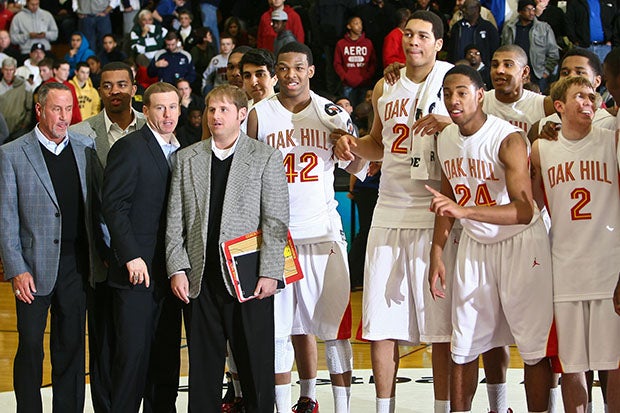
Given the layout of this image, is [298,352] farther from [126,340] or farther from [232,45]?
[232,45]

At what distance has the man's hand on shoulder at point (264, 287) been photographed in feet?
19.1

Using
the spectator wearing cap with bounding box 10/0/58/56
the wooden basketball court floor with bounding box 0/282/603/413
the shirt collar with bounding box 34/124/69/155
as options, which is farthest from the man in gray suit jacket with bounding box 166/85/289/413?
the spectator wearing cap with bounding box 10/0/58/56

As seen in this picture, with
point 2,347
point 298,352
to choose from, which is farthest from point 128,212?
point 2,347

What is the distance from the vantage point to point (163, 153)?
598 cm

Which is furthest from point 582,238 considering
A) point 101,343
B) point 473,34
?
point 473,34

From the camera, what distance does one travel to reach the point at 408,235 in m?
6.14

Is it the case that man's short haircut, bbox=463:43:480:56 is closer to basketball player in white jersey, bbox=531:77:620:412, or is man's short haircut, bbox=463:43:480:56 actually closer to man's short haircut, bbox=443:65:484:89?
man's short haircut, bbox=443:65:484:89

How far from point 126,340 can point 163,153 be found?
3.56 feet

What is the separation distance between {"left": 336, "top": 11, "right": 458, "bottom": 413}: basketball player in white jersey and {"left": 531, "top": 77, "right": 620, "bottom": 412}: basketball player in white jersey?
2.37 feet

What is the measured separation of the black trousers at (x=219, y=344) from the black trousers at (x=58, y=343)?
0.68 metres

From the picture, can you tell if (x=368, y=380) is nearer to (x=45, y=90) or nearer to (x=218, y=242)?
(x=218, y=242)

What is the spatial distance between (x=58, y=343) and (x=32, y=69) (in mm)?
11394

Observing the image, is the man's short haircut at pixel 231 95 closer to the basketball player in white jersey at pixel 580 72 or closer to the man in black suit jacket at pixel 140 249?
the man in black suit jacket at pixel 140 249

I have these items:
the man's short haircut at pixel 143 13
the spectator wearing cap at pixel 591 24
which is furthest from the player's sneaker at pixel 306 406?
the man's short haircut at pixel 143 13
